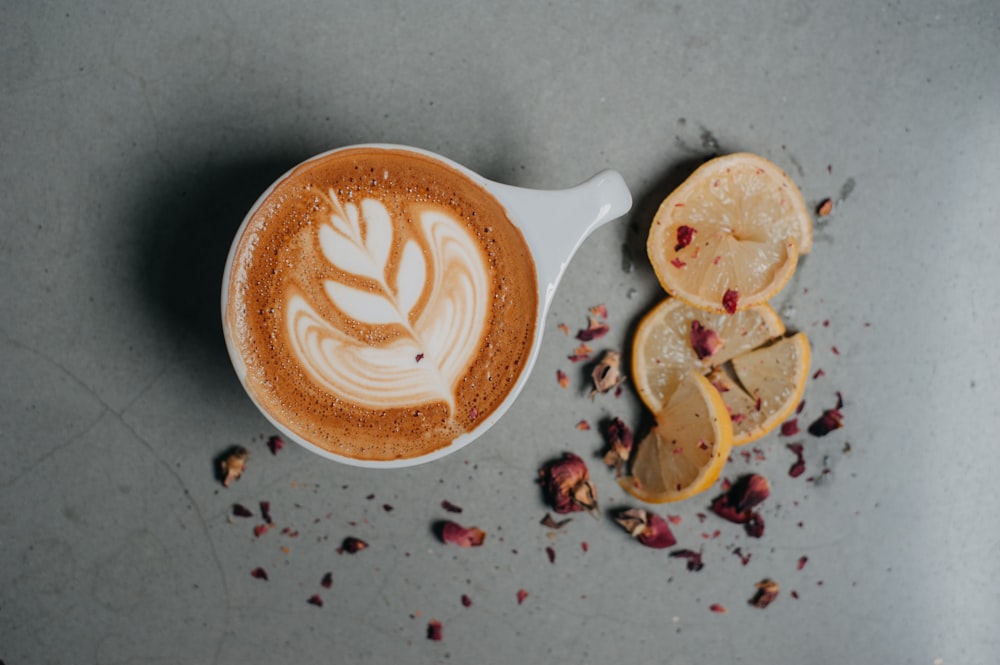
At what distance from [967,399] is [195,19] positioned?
55.1 inches

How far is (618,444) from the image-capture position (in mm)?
1247

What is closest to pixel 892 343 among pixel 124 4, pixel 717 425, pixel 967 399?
pixel 967 399

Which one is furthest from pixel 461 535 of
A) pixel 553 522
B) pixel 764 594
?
pixel 764 594

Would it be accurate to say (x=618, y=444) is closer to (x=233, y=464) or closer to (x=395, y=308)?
(x=395, y=308)

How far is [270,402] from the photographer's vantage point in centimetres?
105

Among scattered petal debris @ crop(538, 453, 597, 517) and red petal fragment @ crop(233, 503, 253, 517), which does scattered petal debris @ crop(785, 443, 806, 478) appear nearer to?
scattered petal debris @ crop(538, 453, 597, 517)

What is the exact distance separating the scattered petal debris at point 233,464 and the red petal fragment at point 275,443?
4 cm

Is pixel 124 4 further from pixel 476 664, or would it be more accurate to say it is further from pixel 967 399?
pixel 967 399

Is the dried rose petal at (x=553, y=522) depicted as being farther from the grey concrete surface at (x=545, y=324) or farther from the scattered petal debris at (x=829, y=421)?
the scattered petal debris at (x=829, y=421)

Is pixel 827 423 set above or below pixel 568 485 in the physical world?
above

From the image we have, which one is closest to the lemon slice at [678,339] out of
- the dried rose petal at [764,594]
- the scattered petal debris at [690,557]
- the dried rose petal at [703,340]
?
the dried rose petal at [703,340]

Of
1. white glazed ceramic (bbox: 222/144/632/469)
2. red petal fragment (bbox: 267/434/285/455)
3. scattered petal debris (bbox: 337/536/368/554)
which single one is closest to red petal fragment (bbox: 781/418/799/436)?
white glazed ceramic (bbox: 222/144/632/469)

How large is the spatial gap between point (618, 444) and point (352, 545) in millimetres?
459

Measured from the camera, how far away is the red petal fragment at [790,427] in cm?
128
